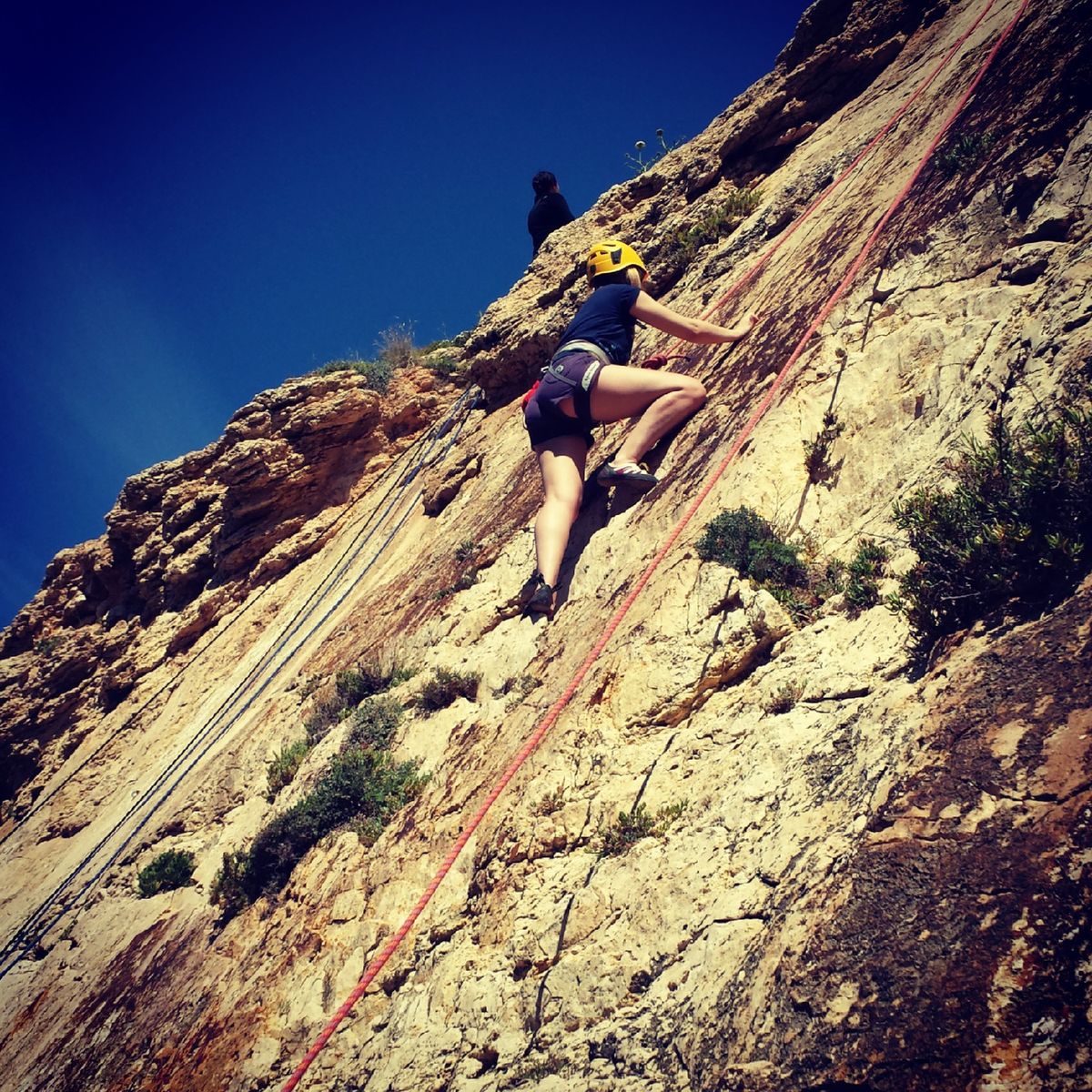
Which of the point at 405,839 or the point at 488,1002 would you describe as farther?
the point at 405,839

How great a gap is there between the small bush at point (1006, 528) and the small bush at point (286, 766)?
573 cm

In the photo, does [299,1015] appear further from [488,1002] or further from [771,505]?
[771,505]

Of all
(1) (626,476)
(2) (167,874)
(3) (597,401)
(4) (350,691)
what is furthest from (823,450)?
(2) (167,874)

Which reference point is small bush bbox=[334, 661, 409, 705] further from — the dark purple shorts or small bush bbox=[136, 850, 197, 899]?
the dark purple shorts

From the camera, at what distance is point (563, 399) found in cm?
541

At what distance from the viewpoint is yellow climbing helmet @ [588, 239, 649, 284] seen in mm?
5895

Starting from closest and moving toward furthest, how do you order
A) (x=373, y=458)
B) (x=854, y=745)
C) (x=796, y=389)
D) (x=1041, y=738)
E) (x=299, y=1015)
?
(x=1041, y=738) → (x=854, y=745) → (x=299, y=1015) → (x=796, y=389) → (x=373, y=458)

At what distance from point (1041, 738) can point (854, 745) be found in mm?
691

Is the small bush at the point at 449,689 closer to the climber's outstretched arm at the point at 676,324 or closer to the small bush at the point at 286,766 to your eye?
the small bush at the point at 286,766

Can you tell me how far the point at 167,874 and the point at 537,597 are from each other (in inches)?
185

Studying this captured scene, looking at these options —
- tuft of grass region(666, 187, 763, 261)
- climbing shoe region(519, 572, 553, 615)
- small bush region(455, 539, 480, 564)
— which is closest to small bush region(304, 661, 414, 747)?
small bush region(455, 539, 480, 564)

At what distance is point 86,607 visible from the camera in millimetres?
16516

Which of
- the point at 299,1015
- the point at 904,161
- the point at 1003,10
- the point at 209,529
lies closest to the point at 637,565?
the point at 299,1015

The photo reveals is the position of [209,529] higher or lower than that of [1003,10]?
higher
